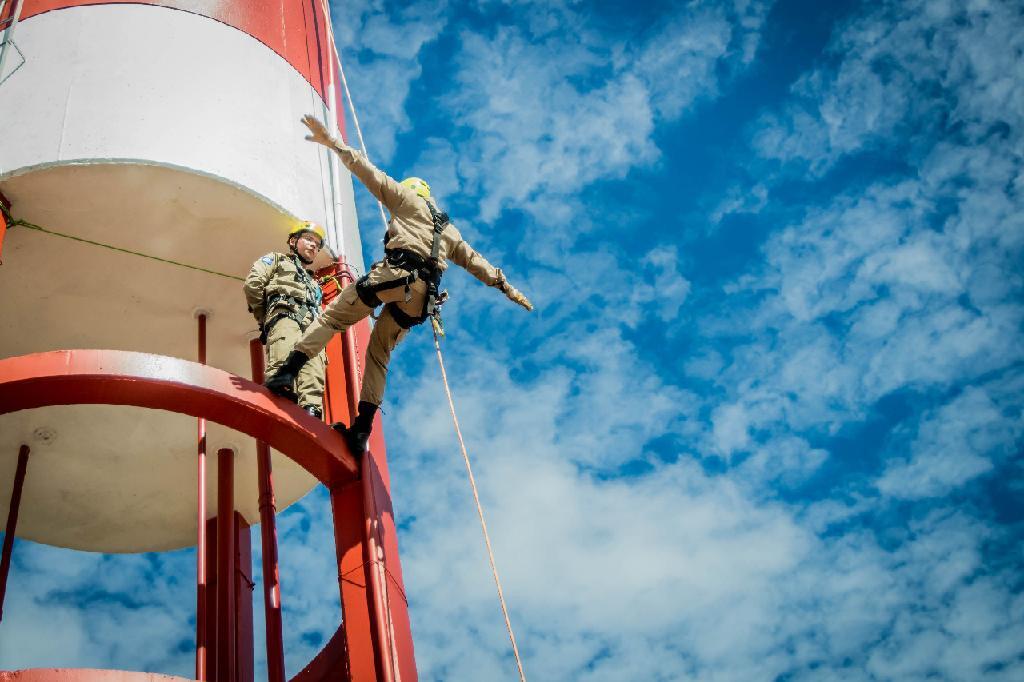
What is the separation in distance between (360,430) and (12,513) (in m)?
4.46

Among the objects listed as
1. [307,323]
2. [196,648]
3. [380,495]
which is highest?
[307,323]

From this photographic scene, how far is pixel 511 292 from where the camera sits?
9.19 m

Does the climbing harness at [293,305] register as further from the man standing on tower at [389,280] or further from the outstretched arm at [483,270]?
the outstretched arm at [483,270]

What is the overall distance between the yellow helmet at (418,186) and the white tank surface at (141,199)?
1480mm

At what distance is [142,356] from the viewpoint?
8.32 metres

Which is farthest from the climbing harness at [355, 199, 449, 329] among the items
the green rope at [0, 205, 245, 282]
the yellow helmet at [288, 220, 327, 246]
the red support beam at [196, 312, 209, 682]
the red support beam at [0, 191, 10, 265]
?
the red support beam at [0, 191, 10, 265]

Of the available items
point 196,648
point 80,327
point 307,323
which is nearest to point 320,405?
point 307,323

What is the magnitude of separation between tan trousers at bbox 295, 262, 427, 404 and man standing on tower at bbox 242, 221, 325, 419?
17.3 inches

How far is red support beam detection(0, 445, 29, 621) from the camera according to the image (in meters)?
10.0

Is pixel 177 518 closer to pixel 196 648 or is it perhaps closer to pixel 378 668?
pixel 196 648

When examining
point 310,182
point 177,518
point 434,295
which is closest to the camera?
point 434,295

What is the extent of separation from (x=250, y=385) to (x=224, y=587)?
301 centimetres

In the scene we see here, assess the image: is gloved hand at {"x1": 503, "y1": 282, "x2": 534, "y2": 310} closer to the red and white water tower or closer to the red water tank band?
the red and white water tower

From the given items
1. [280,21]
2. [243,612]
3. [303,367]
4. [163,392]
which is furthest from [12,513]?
[280,21]
